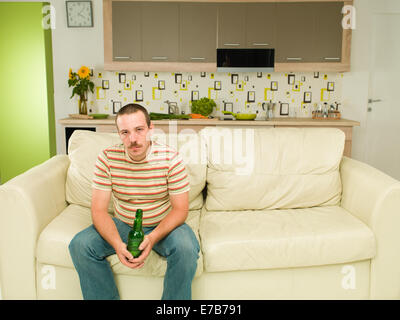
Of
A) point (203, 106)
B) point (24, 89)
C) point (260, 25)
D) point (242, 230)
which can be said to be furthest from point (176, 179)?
point (24, 89)

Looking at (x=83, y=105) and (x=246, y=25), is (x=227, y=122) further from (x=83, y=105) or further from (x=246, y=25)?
(x=83, y=105)

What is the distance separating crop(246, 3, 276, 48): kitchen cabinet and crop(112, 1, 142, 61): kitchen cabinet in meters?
1.26

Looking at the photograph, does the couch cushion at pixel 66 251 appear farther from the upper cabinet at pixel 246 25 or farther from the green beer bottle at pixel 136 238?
the upper cabinet at pixel 246 25

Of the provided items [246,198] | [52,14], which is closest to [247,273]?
[246,198]

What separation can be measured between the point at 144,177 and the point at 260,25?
10.9ft

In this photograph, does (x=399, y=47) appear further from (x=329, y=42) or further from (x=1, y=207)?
(x=1, y=207)

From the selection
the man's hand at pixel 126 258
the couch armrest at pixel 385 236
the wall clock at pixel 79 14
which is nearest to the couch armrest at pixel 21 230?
the man's hand at pixel 126 258

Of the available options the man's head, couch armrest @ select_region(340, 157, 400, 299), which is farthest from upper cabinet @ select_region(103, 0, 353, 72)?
the man's head

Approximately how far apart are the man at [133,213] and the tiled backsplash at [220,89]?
3.15m

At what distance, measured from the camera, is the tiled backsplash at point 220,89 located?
5062 millimetres

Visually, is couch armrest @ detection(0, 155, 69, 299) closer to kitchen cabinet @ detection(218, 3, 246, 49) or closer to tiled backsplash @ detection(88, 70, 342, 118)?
tiled backsplash @ detection(88, 70, 342, 118)

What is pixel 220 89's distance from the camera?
510 cm

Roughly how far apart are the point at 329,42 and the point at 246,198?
9.81ft
